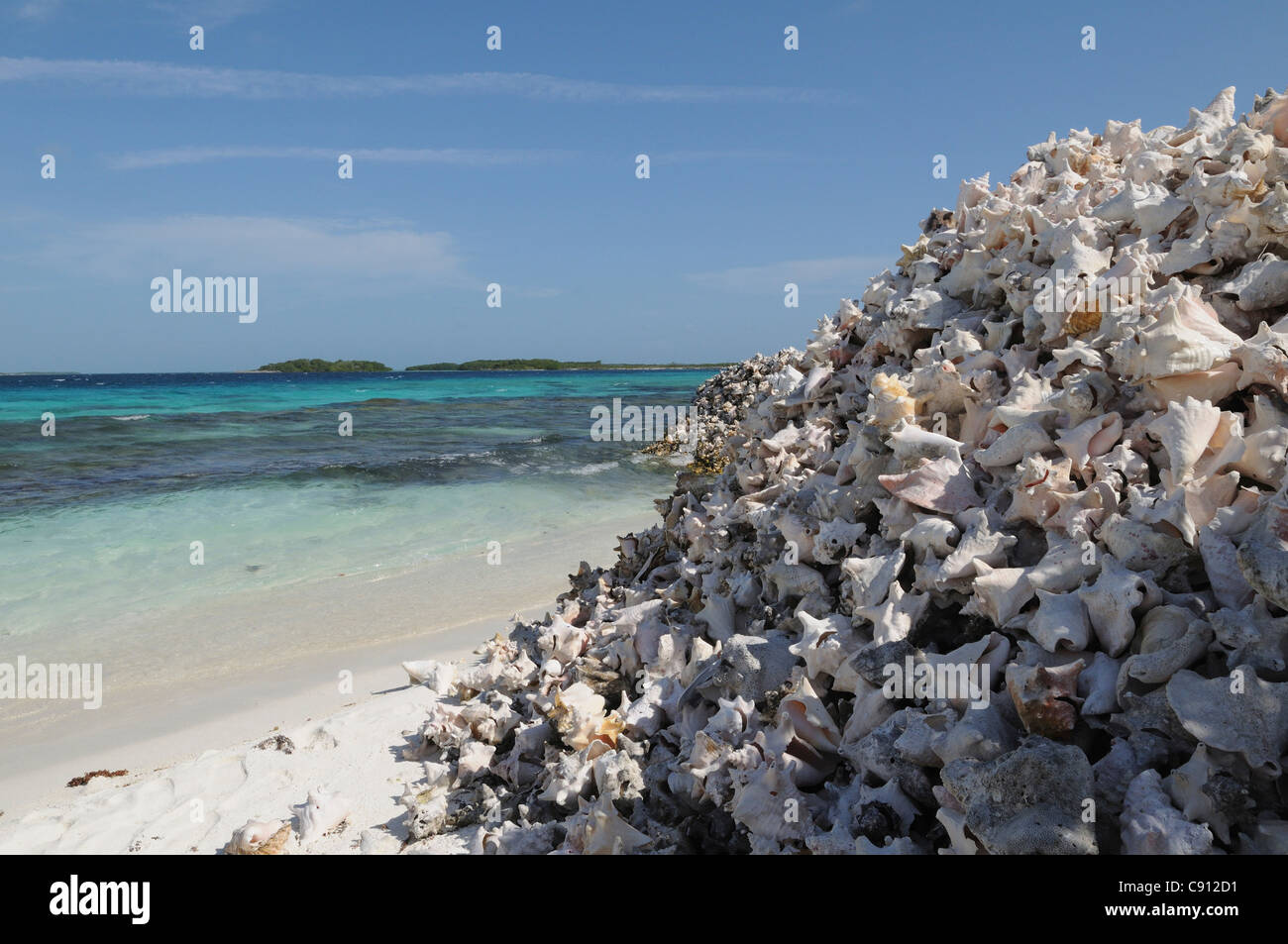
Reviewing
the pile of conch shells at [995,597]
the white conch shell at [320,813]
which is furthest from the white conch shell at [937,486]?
the white conch shell at [320,813]

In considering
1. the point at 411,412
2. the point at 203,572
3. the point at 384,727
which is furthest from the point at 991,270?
the point at 411,412

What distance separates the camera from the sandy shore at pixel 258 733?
400cm

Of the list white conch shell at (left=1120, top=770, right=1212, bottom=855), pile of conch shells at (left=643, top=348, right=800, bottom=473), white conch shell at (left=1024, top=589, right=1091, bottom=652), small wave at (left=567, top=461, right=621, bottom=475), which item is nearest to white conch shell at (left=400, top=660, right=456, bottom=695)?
white conch shell at (left=1024, top=589, right=1091, bottom=652)

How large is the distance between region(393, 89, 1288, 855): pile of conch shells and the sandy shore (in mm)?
460

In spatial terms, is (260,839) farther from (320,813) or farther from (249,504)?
(249,504)

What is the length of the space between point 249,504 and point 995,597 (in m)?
15.1

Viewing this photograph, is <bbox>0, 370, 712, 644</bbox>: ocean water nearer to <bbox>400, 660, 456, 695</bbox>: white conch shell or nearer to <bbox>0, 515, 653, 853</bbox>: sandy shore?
<bbox>0, 515, 653, 853</bbox>: sandy shore

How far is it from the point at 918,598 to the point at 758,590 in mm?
1126

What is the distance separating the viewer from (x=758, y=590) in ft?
12.6

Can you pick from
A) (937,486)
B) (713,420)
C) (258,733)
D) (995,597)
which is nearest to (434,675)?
(258,733)

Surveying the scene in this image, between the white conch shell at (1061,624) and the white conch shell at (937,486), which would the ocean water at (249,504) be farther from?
the white conch shell at (1061,624)

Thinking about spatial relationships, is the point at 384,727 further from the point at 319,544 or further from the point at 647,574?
the point at 319,544

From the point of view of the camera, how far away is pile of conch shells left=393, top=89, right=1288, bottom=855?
1957 mm

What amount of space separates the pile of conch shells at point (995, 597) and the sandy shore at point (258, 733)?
1.51 feet
